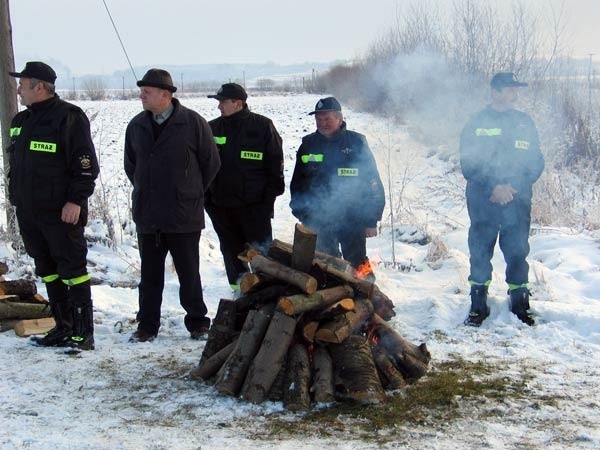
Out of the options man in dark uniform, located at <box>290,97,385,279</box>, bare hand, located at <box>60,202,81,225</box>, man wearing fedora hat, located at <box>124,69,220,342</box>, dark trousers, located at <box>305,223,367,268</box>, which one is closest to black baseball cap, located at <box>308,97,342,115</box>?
man in dark uniform, located at <box>290,97,385,279</box>

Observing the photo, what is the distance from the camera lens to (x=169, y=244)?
5516 mm

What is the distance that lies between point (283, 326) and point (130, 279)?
12.6 ft

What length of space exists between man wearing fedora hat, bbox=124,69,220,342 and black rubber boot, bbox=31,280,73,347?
22.5 inches

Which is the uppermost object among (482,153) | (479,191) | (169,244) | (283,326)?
(482,153)

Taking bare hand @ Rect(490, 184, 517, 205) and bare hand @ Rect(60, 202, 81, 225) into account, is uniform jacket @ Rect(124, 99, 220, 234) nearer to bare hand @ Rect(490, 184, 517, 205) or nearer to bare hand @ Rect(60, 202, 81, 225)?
bare hand @ Rect(60, 202, 81, 225)

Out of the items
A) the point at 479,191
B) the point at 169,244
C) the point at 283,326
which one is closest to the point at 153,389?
the point at 283,326

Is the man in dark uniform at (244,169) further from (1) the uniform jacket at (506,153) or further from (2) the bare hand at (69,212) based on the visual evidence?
(1) the uniform jacket at (506,153)

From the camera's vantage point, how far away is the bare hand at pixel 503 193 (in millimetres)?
5637

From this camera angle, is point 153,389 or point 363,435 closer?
point 363,435

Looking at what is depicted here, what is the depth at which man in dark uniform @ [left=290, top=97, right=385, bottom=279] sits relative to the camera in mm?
5941

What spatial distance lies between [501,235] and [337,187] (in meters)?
1.60

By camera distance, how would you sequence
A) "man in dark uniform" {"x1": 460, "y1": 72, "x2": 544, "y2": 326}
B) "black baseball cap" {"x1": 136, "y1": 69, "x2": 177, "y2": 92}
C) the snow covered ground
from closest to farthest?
1. the snow covered ground
2. "black baseball cap" {"x1": 136, "y1": 69, "x2": 177, "y2": 92}
3. "man in dark uniform" {"x1": 460, "y1": 72, "x2": 544, "y2": 326}

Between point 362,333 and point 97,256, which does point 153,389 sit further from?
point 97,256

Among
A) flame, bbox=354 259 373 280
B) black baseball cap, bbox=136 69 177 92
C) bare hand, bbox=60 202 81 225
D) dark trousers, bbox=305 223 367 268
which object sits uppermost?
black baseball cap, bbox=136 69 177 92
